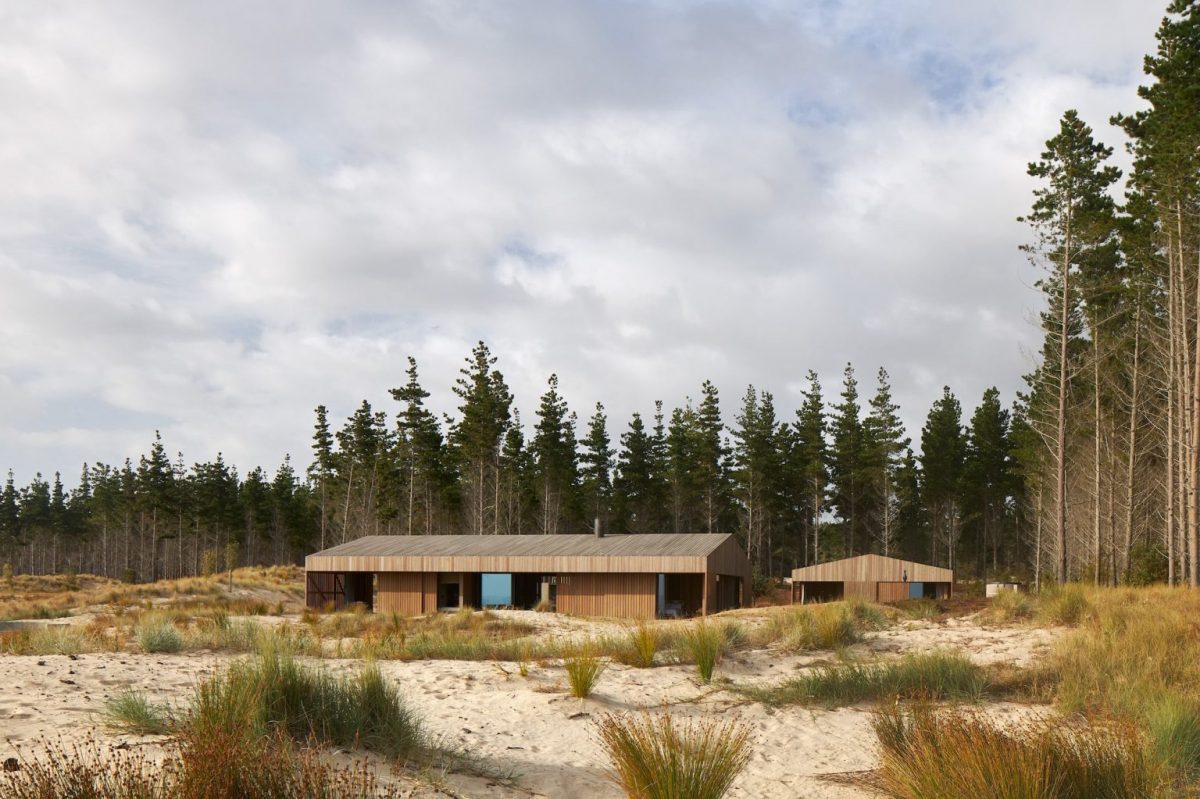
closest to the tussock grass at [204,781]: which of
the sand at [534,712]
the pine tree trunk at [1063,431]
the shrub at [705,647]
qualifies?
the sand at [534,712]

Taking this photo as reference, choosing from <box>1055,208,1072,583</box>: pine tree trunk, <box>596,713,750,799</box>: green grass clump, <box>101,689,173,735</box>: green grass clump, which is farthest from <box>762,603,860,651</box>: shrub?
<box>1055,208,1072,583</box>: pine tree trunk

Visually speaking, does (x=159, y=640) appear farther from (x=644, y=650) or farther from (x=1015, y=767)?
(x=1015, y=767)

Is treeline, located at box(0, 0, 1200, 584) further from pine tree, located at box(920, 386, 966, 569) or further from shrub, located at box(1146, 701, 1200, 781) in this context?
shrub, located at box(1146, 701, 1200, 781)

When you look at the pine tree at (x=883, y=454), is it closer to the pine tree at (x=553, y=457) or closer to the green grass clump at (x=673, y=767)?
the pine tree at (x=553, y=457)

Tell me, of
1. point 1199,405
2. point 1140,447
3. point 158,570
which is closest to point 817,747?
point 1199,405

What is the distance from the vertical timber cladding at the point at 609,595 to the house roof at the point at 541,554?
30.5 inches

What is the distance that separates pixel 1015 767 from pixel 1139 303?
3192 cm

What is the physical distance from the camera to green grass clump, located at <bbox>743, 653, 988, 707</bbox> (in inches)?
470

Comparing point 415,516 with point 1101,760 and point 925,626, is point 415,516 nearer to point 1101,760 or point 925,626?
point 925,626

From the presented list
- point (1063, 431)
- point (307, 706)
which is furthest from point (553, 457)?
point (307, 706)

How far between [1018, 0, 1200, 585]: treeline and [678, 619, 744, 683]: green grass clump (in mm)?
14639

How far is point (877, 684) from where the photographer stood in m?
12.3

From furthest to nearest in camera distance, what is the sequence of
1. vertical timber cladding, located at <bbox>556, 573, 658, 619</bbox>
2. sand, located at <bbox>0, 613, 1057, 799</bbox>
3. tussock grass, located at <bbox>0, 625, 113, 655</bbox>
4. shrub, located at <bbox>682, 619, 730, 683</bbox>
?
vertical timber cladding, located at <bbox>556, 573, 658, 619</bbox> → tussock grass, located at <bbox>0, 625, 113, 655</bbox> → shrub, located at <bbox>682, 619, 730, 683</bbox> → sand, located at <bbox>0, 613, 1057, 799</bbox>

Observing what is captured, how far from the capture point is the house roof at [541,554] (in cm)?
3412
